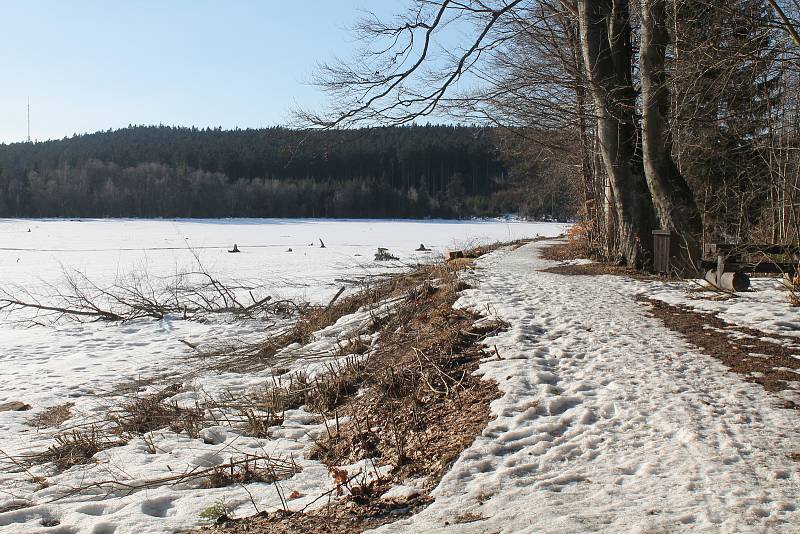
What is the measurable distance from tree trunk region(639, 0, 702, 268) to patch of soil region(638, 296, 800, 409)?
4.41 m

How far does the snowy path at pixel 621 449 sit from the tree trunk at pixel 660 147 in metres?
6.10

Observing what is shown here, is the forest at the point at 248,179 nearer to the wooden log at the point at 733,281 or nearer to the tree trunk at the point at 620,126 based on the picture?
the tree trunk at the point at 620,126

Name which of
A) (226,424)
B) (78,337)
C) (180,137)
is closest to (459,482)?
(226,424)

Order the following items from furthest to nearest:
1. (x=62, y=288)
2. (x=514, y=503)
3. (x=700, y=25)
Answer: (x=62, y=288)
(x=700, y=25)
(x=514, y=503)

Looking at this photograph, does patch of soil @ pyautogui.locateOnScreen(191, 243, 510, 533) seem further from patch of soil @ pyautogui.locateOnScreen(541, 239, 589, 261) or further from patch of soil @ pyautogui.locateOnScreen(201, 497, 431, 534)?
patch of soil @ pyautogui.locateOnScreen(541, 239, 589, 261)

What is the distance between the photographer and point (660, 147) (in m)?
12.3

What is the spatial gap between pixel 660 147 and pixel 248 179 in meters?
110

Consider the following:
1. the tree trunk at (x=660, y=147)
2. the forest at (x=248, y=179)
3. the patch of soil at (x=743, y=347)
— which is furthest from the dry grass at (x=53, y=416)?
the forest at (x=248, y=179)

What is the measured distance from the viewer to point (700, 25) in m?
10.8

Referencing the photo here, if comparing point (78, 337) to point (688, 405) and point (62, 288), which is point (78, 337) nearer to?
point (62, 288)

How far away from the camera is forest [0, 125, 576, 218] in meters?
102

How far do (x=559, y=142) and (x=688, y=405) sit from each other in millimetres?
16641

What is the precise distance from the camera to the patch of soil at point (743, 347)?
534 cm

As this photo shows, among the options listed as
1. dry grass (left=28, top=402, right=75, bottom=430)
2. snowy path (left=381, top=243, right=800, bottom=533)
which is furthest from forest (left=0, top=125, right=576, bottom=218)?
snowy path (left=381, top=243, right=800, bottom=533)
